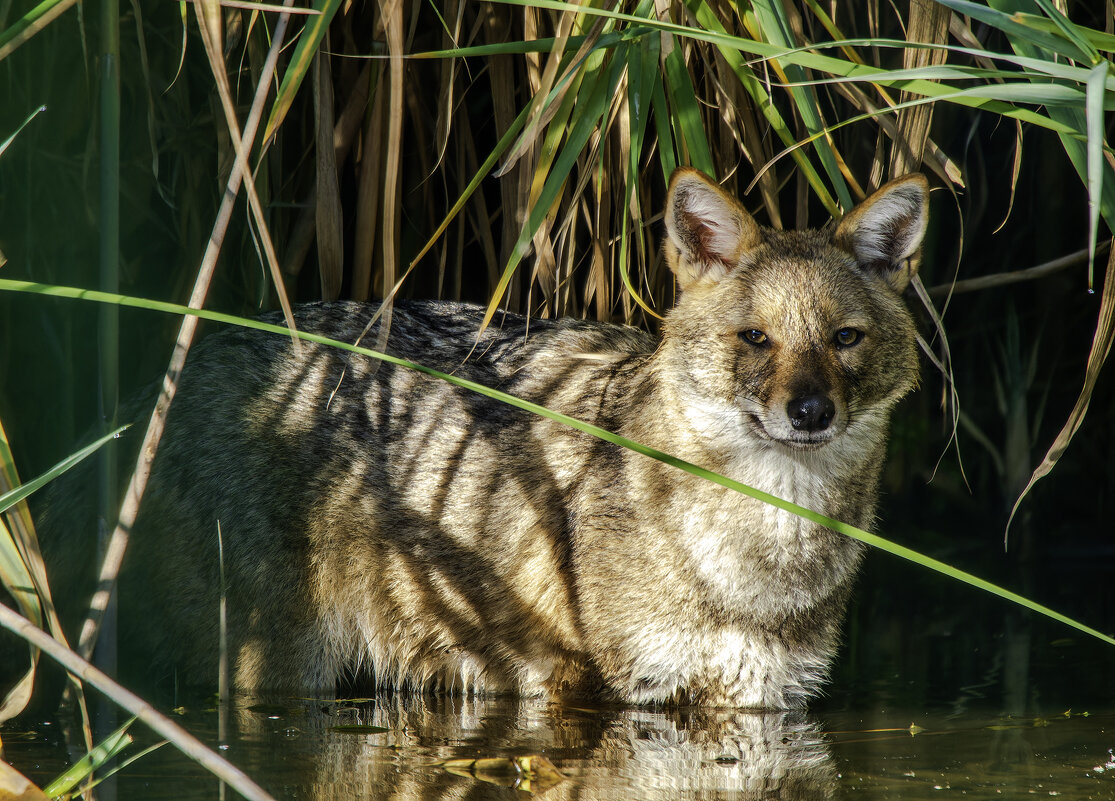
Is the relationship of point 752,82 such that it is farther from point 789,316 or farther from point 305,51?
point 305,51

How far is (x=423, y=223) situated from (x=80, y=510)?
1.76 meters

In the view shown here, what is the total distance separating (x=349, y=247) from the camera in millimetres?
4750

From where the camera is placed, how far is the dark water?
8.63 ft

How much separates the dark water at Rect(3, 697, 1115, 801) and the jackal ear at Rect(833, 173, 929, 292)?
1.42m

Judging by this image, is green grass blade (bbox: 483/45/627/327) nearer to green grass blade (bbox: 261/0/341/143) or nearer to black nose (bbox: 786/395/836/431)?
green grass blade (bbox: 261/0/341/143)

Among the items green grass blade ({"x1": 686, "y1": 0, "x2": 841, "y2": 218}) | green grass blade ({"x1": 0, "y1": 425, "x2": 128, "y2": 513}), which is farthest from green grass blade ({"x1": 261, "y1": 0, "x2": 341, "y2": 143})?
green grass blade ({"x1": 686, "y1": 0, "x2": 841, "y2": 218})

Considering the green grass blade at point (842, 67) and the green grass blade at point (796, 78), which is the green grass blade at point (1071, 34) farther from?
the green grass blade at point (796, 78)

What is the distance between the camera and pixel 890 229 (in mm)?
3652

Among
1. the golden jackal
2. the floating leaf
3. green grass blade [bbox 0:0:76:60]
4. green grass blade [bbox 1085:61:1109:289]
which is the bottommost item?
the floating leaf

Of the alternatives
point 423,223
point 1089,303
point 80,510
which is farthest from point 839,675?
point 1089,303

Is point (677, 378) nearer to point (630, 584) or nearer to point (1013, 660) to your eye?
point (630, 584)

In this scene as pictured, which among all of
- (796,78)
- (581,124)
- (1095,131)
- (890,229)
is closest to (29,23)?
(581,124)

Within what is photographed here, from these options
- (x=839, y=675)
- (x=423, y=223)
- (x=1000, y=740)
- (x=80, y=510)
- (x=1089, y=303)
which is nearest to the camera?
(x=1000, y=740)

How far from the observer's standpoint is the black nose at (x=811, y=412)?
319 centimetres
